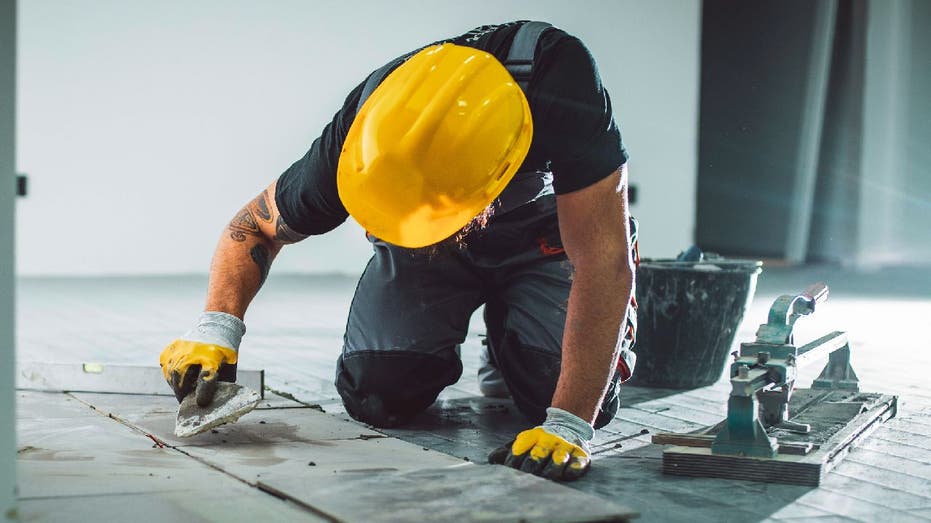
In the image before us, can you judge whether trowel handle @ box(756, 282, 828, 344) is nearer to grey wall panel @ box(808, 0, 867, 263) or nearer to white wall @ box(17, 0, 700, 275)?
white wall @ box(17, 0, 700, 275)

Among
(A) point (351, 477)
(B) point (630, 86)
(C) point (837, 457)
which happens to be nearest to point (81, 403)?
(A) point (351, 477)

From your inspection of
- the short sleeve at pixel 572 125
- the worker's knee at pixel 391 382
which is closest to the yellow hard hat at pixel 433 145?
the short sleeve at pixel 572 125

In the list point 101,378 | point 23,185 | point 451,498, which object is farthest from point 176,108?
point 451,498

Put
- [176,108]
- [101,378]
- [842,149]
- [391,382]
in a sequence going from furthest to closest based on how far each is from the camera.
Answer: [842,149]
[176,108]
[101,378]
[391,382]

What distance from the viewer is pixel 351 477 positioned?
1.84 metres

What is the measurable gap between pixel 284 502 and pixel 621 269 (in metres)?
0.85

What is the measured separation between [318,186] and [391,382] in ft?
1.89

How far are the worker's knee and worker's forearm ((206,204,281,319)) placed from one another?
359 millimetres

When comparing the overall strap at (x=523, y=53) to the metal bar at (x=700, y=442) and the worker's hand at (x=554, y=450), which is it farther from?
the metal bar at (x=700, y=442)

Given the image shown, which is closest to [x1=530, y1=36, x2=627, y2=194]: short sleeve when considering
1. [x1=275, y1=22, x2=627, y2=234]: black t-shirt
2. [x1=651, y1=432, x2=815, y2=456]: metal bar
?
[x1=275, y1=22, x2=627, y2=234]: black t-shirt

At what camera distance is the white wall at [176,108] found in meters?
6.15

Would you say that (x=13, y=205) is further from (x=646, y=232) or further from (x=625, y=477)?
(x=646, y=232)

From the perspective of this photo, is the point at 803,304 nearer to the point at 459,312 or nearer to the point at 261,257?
the point at 459,312

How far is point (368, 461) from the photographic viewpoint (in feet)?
6.68
